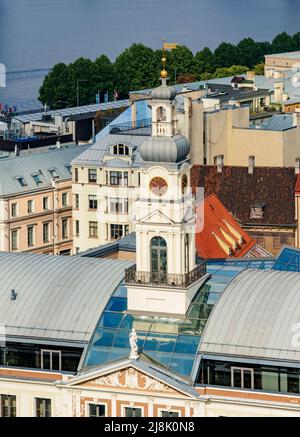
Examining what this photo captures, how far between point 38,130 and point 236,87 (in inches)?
727

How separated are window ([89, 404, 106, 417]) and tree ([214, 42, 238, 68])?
10547 cm

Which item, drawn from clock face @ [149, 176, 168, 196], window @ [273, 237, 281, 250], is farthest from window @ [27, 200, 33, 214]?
clock face @ [149, 176, 168, 196]

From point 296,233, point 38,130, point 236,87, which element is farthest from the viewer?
point 236,87

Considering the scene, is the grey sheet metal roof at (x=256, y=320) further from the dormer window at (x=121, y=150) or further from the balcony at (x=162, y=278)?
the dormer window at (x=121, y=150)

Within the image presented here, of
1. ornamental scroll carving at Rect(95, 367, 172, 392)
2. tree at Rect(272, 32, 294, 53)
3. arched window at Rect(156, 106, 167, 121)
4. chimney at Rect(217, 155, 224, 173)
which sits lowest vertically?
ornamental scroll carving at Rect(95, 367, 172, 392)

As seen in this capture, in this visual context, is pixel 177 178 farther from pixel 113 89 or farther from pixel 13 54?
pixel 13 54

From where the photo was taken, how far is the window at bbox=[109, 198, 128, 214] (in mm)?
74875

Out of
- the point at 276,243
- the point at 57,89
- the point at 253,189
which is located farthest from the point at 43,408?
the point at 57,89

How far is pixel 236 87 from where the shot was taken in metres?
112

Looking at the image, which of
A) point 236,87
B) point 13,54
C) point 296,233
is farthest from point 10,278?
point 13,54

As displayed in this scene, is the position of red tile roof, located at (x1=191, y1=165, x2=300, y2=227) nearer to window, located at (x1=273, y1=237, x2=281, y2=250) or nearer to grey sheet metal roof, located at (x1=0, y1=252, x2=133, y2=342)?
window, located at (x1=273, y1=237, x2=281, y2=250)

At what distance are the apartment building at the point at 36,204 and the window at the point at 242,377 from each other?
29.7m

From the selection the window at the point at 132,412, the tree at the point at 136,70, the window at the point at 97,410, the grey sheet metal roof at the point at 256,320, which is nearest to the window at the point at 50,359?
the window at the point at 97,410

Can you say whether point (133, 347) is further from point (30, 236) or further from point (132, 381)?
point (30, 236)
